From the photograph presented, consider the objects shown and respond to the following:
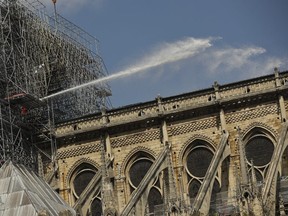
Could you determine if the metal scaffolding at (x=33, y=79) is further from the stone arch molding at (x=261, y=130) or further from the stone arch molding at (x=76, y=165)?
the stone arch molding at (x=261, y=130)

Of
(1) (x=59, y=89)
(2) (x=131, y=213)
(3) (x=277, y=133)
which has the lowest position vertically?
(2) (x=131, y=213)

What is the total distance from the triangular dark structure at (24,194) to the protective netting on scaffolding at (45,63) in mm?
4147

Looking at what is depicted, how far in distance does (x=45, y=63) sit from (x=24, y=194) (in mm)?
10754

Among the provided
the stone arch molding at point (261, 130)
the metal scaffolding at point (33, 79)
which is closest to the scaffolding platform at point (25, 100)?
the metal scaffolding at point (33, 79)

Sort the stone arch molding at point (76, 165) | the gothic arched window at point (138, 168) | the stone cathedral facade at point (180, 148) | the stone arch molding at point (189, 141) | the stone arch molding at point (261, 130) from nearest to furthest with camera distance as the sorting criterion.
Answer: the stone cathedral facade at point (180, 148) → the stone arch molding at point (261, 130) → the stone arch molding at point (189, 141) → the gothic arched window at point (138, 168) → the stone arch molding at point (76, 165)

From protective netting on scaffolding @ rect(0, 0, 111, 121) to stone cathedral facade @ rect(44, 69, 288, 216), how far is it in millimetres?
3435

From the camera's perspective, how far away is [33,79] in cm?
4031

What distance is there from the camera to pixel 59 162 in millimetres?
39688

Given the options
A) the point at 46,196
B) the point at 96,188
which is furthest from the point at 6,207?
the point at 96,188

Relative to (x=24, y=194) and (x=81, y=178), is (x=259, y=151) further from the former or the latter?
(x=24, y=194)

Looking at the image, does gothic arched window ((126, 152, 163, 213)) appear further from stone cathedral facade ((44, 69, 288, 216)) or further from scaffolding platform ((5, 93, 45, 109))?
scaffolding platform ((5, 93, 45, 109))

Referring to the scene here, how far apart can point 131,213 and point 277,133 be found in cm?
786

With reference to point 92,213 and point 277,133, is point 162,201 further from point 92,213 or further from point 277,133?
point 277,133

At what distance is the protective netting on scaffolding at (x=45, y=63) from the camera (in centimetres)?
3875
